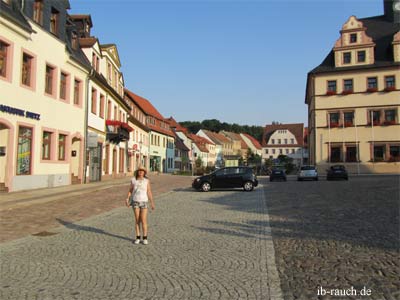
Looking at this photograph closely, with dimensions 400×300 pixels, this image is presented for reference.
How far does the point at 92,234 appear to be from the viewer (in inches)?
341

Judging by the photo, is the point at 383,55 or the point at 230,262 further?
the point at 383,55

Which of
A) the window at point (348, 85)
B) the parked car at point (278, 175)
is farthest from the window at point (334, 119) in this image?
the parked car at point (278, 175)

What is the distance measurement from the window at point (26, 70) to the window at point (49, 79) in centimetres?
168

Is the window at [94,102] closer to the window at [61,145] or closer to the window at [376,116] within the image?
the window at [61,145]

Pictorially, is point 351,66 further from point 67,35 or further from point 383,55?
point 67,35

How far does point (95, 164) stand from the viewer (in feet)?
92.2

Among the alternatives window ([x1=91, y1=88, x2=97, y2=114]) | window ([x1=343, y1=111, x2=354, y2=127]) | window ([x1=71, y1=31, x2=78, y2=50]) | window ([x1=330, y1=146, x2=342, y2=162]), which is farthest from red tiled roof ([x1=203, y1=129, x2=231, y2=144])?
window ([x1=71, y1=31, x2=78, y2=50])

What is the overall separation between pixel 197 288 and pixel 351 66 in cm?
4219

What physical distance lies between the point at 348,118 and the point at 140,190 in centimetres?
3923

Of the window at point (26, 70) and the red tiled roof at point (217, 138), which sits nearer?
the window at point (26, 70)

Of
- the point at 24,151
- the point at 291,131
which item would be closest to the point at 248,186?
the point at 24,151

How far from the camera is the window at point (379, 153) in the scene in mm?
40625

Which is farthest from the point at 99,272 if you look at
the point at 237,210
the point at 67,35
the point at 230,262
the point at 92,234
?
the point at 67,35

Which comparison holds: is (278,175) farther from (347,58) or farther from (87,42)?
(87,42)
